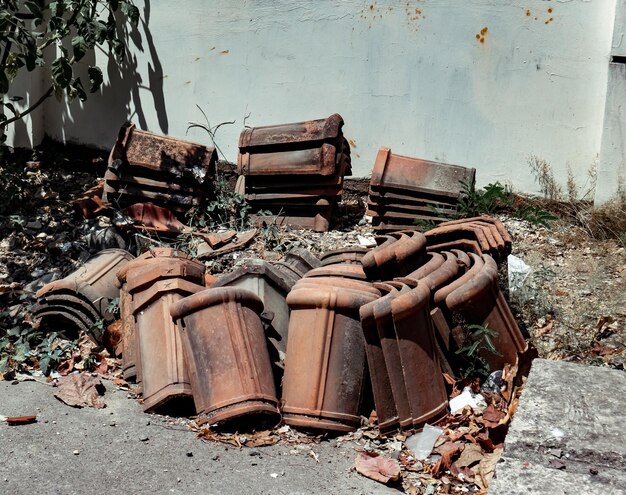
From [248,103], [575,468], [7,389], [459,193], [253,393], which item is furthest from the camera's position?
[248,103]

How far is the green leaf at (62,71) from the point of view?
25.3ft

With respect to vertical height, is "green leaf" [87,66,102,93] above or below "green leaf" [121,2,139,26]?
below

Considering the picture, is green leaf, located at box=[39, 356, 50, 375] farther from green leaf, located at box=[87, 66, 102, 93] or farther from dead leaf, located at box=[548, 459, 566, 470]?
dead leaf, located at box=[548, 459, 566, 470]

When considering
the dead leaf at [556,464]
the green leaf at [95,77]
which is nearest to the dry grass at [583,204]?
the dead leaf at [556,464]

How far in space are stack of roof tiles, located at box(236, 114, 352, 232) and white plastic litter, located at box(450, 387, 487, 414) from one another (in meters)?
2.66

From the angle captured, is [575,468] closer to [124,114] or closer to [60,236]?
[60,236]

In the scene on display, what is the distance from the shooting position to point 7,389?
5.55m

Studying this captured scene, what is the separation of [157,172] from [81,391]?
2715 mm

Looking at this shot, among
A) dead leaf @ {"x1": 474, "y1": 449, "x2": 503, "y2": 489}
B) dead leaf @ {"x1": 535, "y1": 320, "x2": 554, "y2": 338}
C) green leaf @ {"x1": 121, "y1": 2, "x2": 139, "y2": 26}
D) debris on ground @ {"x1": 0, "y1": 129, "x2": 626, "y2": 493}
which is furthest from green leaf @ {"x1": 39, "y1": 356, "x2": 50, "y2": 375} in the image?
green leaf @ {"x1": 121, "y1": 2, "x2": 139, "y2": 26}

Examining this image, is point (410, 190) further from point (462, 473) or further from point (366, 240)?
point (462, 473)

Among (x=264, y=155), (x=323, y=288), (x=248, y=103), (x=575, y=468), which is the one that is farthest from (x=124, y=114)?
(x=575, y=468)

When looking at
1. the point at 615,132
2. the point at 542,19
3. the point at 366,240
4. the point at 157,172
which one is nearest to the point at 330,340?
the point at 366,240

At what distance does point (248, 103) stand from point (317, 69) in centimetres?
73

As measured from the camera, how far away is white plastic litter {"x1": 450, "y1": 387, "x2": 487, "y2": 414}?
501 cm
